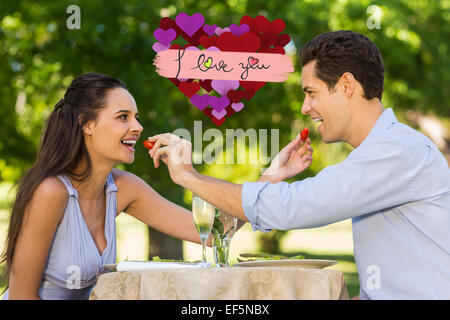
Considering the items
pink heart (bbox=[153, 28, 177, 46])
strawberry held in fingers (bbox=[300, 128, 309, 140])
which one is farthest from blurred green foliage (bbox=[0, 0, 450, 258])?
strawberry held in fingers (bbox=[300, 128, 309, 140])

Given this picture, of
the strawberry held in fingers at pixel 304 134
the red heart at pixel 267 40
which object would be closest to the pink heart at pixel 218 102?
the red heart at pixel 267 40

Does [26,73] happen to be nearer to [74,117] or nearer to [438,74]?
[74,117]

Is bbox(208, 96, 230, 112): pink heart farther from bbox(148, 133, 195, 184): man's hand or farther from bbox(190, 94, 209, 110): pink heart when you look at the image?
bbox(148, 133, 195, 184): man's hand

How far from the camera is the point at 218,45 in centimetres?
414

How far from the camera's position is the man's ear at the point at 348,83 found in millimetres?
3073

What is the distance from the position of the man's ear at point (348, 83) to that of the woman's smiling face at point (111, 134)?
1.22m

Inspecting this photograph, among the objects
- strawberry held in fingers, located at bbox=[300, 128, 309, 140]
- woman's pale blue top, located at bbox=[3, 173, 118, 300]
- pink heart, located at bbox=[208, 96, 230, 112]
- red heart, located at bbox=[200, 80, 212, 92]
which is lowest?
woman's pale blue top, located at bbox=[3, 173, 118, 300]

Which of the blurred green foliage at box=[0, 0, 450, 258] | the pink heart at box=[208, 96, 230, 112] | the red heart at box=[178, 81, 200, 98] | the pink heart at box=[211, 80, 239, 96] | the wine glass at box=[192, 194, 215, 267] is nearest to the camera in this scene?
the wine glass at box=[192, 194, 215, 267]

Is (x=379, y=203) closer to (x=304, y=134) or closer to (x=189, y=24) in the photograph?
(x=304, y=134)

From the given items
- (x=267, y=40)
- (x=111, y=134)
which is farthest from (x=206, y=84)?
(x=111, y=134)

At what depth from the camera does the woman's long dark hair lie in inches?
138

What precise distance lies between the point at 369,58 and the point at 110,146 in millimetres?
1540

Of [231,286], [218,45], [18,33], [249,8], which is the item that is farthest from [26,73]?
[231,286]

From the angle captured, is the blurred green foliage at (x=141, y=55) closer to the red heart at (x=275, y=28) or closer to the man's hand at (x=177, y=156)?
the red heart at (x=275, y=28)
